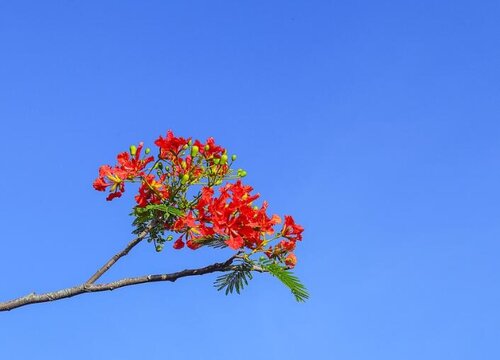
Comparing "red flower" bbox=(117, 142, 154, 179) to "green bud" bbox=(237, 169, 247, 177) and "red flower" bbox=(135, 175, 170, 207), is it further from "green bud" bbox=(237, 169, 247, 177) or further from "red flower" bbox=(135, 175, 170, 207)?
"green bud" bbox=(237, 169, 247, 177)

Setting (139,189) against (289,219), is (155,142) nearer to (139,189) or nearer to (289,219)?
(139,189)

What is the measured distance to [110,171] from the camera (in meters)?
6.74

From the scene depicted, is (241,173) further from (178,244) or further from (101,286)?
(101,286)

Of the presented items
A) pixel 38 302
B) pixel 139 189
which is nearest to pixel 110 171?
pixel 139 189

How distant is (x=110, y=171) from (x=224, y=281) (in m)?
1.41

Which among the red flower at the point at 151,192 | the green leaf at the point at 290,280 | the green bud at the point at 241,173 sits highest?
the green bud at the point at 241,173

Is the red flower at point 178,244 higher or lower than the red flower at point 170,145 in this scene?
lower

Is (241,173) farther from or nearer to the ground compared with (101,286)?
farther from the ground

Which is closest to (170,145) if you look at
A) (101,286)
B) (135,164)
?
(135,164)

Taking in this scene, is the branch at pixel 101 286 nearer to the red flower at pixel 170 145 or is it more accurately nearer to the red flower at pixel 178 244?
the red flower at pixel 178 244

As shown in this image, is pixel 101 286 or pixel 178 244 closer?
pixel 101 286

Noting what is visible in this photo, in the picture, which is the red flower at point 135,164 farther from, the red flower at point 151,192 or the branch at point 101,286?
the branch at point 101,286

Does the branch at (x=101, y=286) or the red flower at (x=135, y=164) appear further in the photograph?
the red flower at (x=135, y=164)

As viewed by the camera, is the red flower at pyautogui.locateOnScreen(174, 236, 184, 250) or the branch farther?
the red flower at pyautogui.locateOnScreen(174, 236, 184, 250)
